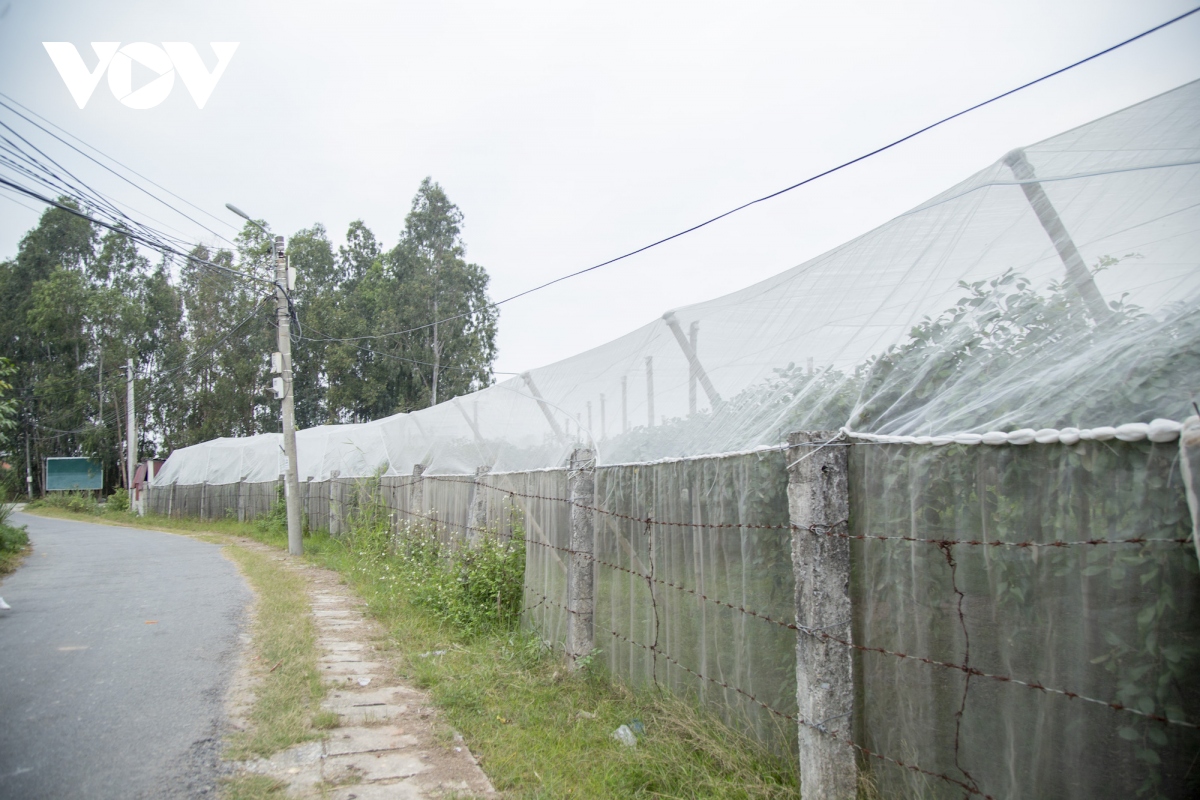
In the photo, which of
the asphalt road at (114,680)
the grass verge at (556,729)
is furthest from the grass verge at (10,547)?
the grass verge at (556,729)

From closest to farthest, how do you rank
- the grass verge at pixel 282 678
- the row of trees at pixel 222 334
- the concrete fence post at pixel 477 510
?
the grass verge at pixel 282 678 → the concrete fence post at pixel 477 510 → the row of trees at pixel 222 334

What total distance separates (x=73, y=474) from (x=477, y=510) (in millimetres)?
41366

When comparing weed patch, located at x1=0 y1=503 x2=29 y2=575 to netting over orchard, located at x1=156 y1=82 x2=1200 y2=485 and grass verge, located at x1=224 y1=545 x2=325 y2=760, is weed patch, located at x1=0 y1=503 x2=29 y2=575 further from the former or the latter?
netting over orchard, located at x1=156 y1=82 x2=1200 y2=485

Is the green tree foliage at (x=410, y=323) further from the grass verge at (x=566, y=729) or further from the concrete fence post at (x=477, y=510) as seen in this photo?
the grass verge at (x=566, y=729)

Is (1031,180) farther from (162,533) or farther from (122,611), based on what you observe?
(162,533)

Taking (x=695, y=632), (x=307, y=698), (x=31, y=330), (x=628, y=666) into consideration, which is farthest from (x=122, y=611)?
(x=31, y=330)

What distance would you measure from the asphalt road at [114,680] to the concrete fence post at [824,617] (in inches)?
112

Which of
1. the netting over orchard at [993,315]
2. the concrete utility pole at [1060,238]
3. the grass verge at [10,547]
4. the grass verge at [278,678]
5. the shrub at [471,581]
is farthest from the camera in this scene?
the grass verge at [10,547]

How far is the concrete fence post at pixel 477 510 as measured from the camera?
7744mm

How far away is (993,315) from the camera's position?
2.65 metres

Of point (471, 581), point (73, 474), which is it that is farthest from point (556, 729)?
point (73, 474)

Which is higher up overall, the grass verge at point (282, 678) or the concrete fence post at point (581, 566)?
the concrete fence post at point (581, 566)

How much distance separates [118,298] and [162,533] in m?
17.7

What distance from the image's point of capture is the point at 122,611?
815 cm
